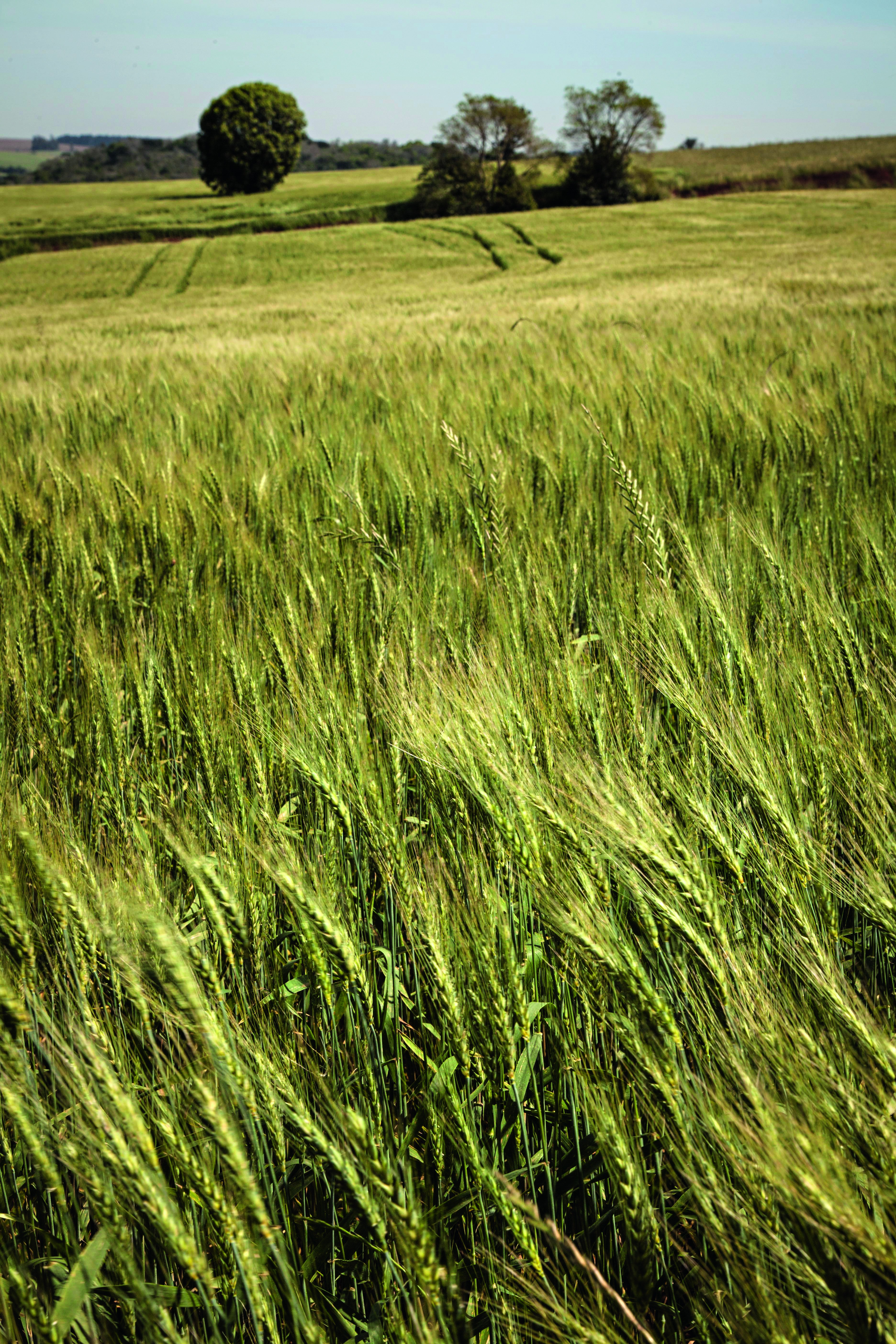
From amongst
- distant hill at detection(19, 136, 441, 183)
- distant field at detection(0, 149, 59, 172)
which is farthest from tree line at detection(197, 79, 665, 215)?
distant field at detection(0, 149, 59, 172)

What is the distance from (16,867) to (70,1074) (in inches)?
11.4

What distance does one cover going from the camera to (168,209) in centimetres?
4556

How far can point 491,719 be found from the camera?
1.03 m

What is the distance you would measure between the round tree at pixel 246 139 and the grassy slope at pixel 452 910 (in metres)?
70.0

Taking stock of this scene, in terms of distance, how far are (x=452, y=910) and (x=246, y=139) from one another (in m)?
73.3

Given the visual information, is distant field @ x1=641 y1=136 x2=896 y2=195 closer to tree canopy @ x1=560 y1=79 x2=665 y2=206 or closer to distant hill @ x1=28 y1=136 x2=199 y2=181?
tree canopy @ x1=560 y1=79 x2=665 y2=206

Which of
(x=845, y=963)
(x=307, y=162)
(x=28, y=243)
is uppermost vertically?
(x=307, y=162)

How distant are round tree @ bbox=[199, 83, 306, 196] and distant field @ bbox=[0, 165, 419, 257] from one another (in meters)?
1.72

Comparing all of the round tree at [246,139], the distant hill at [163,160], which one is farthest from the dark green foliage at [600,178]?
the distant hill at [163,160]

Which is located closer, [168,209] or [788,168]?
[168,209]

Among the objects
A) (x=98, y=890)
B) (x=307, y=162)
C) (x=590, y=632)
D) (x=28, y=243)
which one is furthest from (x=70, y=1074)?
(x=307, y=162)

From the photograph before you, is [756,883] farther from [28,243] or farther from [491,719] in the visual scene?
[28,243]

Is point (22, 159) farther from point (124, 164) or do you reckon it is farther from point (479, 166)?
point (479, 166)

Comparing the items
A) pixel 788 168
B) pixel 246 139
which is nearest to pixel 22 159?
pixel 246 139
